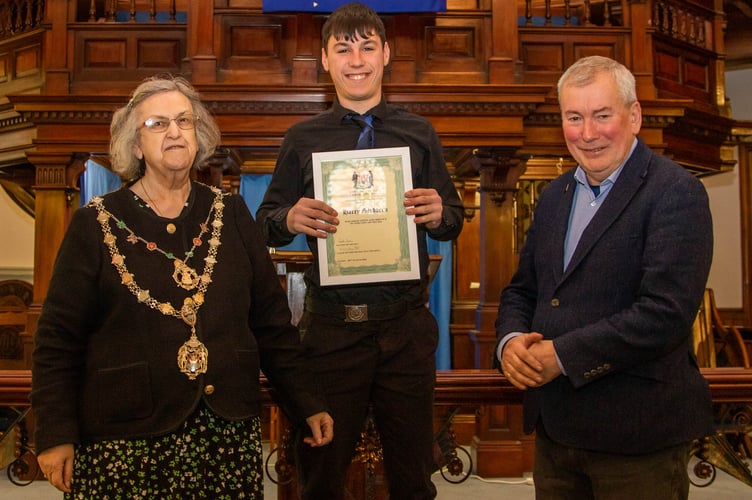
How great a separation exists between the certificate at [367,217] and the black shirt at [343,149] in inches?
4.0

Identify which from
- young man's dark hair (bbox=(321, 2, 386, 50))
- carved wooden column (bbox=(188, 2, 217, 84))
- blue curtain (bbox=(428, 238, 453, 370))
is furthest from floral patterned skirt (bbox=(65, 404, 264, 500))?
blue curtain (bbox=(428, 238, 453, 370))

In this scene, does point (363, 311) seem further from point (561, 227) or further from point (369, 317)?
point (561, 227)

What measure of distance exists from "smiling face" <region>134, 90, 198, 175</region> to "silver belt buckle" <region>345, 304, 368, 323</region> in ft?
1.97

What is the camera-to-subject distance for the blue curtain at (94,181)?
6168 millimetres

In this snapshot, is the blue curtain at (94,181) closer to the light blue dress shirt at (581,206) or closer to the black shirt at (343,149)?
the black shirt at (343,149)

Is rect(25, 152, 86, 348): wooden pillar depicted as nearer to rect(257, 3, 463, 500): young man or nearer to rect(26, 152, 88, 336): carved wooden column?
rect(26, 152, 88, 336): carved wooden column

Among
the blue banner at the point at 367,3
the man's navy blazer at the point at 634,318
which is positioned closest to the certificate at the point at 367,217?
the man's navy blazer at the point at 634,318

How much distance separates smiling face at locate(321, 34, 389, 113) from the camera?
6.66 ft

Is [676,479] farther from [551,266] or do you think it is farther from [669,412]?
[551,266]

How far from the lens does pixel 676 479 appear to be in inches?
63.5

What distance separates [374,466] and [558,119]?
165 inches

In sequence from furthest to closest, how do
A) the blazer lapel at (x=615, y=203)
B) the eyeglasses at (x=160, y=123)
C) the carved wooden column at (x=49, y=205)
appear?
the carved wooden column at (x=49, y=205) < the eyeglasses at (x=160, y=123) < the blazer lapel at (x=615, y=203)

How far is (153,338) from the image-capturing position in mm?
1638

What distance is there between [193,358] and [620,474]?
3.44ft
